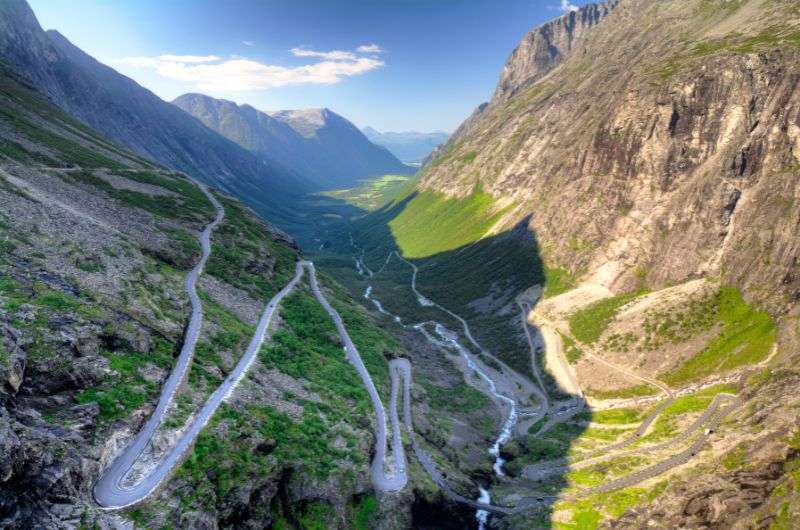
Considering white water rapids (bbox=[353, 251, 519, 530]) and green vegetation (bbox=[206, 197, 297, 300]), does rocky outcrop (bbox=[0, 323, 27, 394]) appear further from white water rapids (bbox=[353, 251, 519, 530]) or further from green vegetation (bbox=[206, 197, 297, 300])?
green vegetation (bbox=[206, 197, 297, 300])

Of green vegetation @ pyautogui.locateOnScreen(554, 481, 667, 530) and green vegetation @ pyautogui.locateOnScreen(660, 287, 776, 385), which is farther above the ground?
green vegetation @ pyautogui.locateOnScreen(660, 287, 776, 385)

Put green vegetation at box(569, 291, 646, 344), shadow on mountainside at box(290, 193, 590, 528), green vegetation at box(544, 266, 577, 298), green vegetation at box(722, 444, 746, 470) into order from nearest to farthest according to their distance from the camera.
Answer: green vegetation at box(722, 444, 746, 470) → shadow on mountainside at box(290, 193, 590, 528) → green vegetation at box(569, 291, 646, 344) → green vegetation at box(544, 266, 577, 298)

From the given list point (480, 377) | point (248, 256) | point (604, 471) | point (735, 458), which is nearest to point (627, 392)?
point (480, 377)

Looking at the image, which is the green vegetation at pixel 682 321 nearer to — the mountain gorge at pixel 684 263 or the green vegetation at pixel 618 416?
the mountain gorge at pixel 684 263

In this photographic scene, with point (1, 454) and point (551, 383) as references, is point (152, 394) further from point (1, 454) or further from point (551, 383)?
point (551, 383)

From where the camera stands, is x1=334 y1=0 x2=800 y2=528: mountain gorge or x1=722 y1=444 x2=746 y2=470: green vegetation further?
x1=334 y1=0 x2=800 y2=528: mountain gorge

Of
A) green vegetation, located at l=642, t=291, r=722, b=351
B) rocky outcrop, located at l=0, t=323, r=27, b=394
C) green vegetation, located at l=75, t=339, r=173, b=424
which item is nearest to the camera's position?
rocky outcrop, located at l=0, t=323, r=27, b=394

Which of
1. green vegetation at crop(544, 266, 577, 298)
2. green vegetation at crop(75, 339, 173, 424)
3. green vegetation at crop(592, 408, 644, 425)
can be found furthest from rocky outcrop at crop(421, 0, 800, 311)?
Answer: green vegetation at crop(75, 339, 173, 424)
